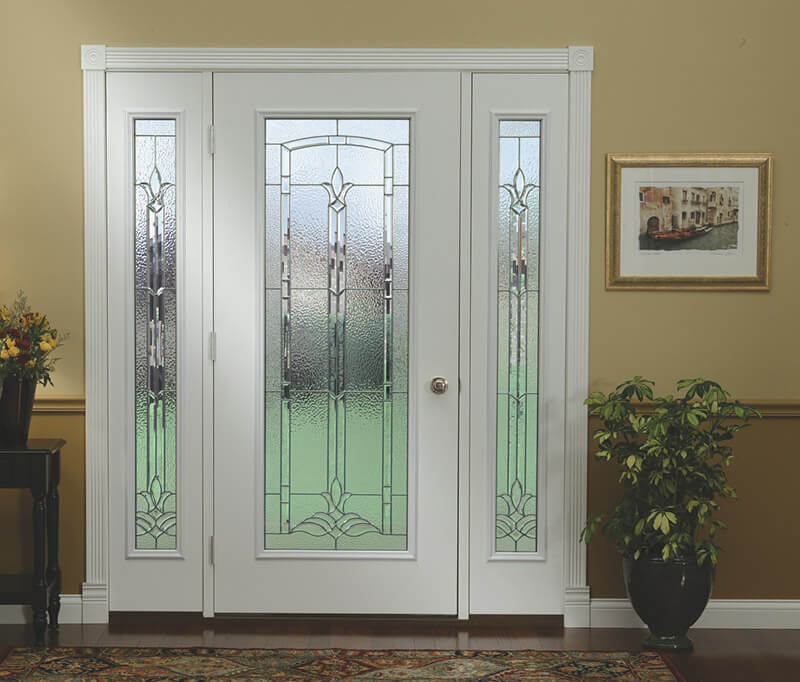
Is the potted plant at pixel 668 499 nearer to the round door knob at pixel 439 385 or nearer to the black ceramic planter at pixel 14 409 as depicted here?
the round door knob at pixel 439 385

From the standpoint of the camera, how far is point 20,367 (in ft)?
11.3

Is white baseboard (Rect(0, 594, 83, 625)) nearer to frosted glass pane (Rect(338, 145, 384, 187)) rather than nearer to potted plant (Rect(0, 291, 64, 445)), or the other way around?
potted plant (Rect(0, 291, 64, 445))

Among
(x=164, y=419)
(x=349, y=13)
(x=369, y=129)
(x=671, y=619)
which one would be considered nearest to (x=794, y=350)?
(x=671, y=619)

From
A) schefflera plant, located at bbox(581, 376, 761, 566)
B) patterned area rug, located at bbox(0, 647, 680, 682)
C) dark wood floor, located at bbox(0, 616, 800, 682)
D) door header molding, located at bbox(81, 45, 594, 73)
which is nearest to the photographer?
patterned area rug, located at bbox(0, 647, 680, 682)

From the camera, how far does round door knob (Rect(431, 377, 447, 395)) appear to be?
3.71m

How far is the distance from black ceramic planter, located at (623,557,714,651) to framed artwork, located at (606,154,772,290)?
111 cm

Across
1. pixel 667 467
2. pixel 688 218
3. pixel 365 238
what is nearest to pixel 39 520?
pixel 365 238

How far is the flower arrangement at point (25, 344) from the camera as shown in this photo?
342 centimetres

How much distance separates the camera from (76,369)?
3742 mm

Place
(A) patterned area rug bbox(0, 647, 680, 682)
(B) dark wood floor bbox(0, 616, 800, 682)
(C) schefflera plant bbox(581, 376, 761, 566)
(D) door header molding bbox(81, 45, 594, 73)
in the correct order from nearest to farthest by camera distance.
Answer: (A) patterned area rug bbox(0, 647, 680, 682)
(C) schefflera plant bbox(581, 376, 761, 566)
(B) dark wood floor bbox(0, 616, 800, 682)
(D) door header molding bbox(81, 45, 594, 73)

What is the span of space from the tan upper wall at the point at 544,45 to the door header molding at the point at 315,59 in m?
0.04

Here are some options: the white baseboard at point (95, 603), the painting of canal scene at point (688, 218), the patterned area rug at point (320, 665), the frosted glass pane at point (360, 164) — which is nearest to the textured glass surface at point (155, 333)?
the white baseboard at point (95, 603)

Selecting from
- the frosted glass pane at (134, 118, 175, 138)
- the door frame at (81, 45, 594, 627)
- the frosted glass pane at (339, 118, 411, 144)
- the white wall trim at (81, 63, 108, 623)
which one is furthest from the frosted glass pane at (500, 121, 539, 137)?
the white wall trim at (81, 63, 108, 623)

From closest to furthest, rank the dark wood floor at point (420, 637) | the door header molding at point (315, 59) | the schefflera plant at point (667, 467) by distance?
the schefflera plant at point (667, 467), the dark wood floor at point (420, 637), the door header molding at point (315, 59)
